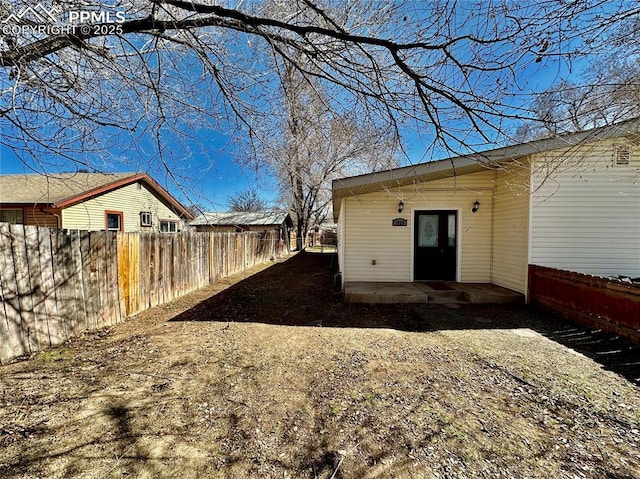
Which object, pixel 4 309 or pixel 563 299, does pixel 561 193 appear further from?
pixel 4 309

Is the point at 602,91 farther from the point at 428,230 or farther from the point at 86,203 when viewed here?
the point at 86,203

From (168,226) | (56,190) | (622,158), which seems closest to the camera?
(622,158)

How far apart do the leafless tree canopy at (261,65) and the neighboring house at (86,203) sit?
5948mm

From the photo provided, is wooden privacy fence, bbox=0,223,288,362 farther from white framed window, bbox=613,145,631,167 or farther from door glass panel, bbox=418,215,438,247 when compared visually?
white framed window, bbox=613,145,631,167

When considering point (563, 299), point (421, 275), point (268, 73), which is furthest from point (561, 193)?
point (268, 73)

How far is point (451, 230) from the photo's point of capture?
7484 mm

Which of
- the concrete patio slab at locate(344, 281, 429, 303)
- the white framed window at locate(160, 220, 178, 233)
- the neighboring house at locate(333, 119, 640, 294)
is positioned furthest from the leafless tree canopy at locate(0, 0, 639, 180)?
the white framed window at locate(160, 220, 178, 233)

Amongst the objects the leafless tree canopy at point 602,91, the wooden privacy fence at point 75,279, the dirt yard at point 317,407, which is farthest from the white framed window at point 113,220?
the leafless tree canopy at point 602,91

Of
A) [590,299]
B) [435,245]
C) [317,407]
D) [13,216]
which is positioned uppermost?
[13,216]

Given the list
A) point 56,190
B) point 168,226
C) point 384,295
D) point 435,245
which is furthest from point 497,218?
point 168,226

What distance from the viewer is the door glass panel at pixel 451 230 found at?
746 cm

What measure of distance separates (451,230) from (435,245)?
55cm

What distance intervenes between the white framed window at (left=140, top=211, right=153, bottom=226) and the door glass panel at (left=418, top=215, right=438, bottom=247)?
524 inches

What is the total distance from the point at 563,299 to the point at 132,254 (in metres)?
7.68
